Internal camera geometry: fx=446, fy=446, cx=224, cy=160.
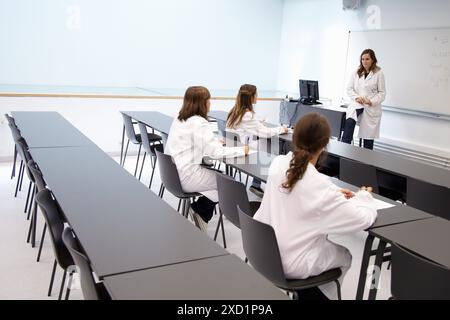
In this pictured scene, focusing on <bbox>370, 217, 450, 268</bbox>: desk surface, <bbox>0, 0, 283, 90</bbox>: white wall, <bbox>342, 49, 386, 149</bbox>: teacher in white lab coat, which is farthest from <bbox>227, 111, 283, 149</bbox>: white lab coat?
<bbox>0, 0, 283, 90</bbox>: white wall

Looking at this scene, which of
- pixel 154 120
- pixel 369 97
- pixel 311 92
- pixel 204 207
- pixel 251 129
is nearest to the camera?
pixel 204 207

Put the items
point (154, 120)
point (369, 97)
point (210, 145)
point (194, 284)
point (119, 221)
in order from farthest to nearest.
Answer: point (369, 97) < point (154, 120) < point (210, 145) < point (119, 221) < point (194, 284)

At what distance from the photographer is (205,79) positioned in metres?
7.42

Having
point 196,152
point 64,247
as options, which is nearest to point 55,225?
point 64,247

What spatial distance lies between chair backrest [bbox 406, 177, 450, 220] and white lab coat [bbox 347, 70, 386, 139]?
2.69 meters

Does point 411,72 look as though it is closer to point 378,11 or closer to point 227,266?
point 378,11

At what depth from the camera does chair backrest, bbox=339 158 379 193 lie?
3131mm

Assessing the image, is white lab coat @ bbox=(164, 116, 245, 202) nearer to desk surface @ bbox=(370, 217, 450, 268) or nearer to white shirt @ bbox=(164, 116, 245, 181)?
white shirt @ bbox=(164, 116, 245, 181)

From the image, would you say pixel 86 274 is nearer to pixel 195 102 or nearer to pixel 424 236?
pixel 424 236

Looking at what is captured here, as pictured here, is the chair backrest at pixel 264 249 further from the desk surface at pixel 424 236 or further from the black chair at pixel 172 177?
the black chair at pixel 172 177

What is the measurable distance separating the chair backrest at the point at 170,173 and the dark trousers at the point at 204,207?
23cm

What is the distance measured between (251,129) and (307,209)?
86.5 inches

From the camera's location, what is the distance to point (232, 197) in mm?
2549

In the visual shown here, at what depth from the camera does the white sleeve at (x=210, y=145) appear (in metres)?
3.12
